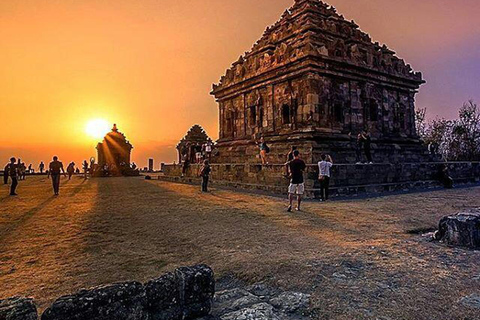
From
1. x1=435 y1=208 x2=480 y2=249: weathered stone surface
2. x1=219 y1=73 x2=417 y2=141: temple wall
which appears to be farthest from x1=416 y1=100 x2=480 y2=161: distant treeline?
x1=435 y1=208 x2=480 y2=249: weathered stone surface

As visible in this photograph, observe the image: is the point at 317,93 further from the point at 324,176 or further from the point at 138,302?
the point at 138,302

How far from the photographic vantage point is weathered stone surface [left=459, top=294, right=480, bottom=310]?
2.67 m

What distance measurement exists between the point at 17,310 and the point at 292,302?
2268 millimetres

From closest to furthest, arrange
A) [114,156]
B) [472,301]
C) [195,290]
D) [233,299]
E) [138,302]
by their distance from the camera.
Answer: [138,302], [195,290], [472,301], [233,299], [114,156]

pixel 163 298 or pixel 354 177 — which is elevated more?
pixel 354 177

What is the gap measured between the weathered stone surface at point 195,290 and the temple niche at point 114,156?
33.0m

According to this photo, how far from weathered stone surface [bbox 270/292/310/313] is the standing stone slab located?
1269 millimetres

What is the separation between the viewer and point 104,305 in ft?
6.93

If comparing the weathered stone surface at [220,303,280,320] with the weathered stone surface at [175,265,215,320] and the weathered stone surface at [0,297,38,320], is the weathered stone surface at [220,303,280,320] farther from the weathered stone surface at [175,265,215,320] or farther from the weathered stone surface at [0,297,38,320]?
the weathered stone surface at [0,297,38,320]

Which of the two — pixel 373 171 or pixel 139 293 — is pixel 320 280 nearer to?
pixel 139 293

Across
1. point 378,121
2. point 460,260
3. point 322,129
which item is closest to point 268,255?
point 460,260

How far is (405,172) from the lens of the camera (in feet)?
47.6

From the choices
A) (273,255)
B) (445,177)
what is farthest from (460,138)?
(273,255)

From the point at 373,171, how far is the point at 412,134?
1175 cm
